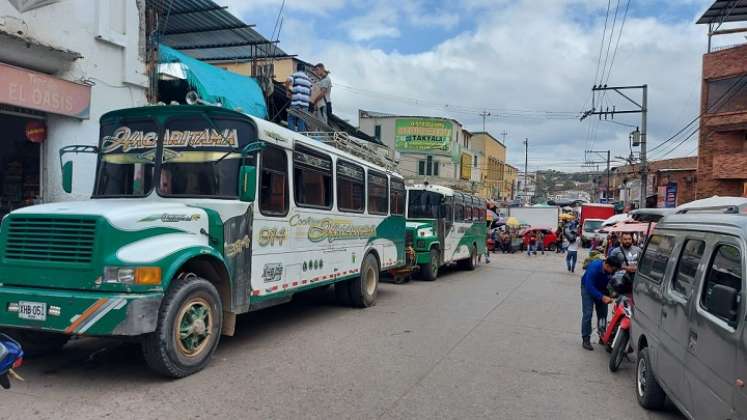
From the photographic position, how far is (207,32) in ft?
50.5

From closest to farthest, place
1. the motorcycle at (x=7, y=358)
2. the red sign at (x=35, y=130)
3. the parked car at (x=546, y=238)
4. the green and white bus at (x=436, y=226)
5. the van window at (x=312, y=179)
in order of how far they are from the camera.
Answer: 1. the motorcycle at (x=7, y=358)
2. the van window at (x=312, y=179)
3. the red sign at (x=35, y=130)
4. the green and white bus at (x=436, y=226)
5. the parked car at (x=546, y=238)

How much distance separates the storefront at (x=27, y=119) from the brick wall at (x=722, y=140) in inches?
1016

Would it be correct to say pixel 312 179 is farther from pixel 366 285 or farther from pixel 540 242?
pixel 540 242

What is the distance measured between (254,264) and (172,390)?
1.87 metres

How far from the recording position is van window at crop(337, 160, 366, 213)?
9.48 metres

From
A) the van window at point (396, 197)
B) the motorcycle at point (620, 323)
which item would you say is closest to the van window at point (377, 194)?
the van window at point (396, 197)

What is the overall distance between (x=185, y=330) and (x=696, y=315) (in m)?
4.50

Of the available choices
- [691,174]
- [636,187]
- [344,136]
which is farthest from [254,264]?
[636,187]

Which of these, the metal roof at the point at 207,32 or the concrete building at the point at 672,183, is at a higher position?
the metal roof at the point at 207,32

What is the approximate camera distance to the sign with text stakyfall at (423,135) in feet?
156

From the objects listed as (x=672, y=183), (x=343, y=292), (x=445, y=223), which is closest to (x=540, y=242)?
(x=672, y=183)

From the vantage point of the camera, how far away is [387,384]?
577cm

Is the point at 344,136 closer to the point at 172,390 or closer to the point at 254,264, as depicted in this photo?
the point at 254,264

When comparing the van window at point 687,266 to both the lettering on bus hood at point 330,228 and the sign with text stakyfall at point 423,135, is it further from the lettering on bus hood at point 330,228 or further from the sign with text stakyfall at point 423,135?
the sign with text stakyfall at point 423,135
